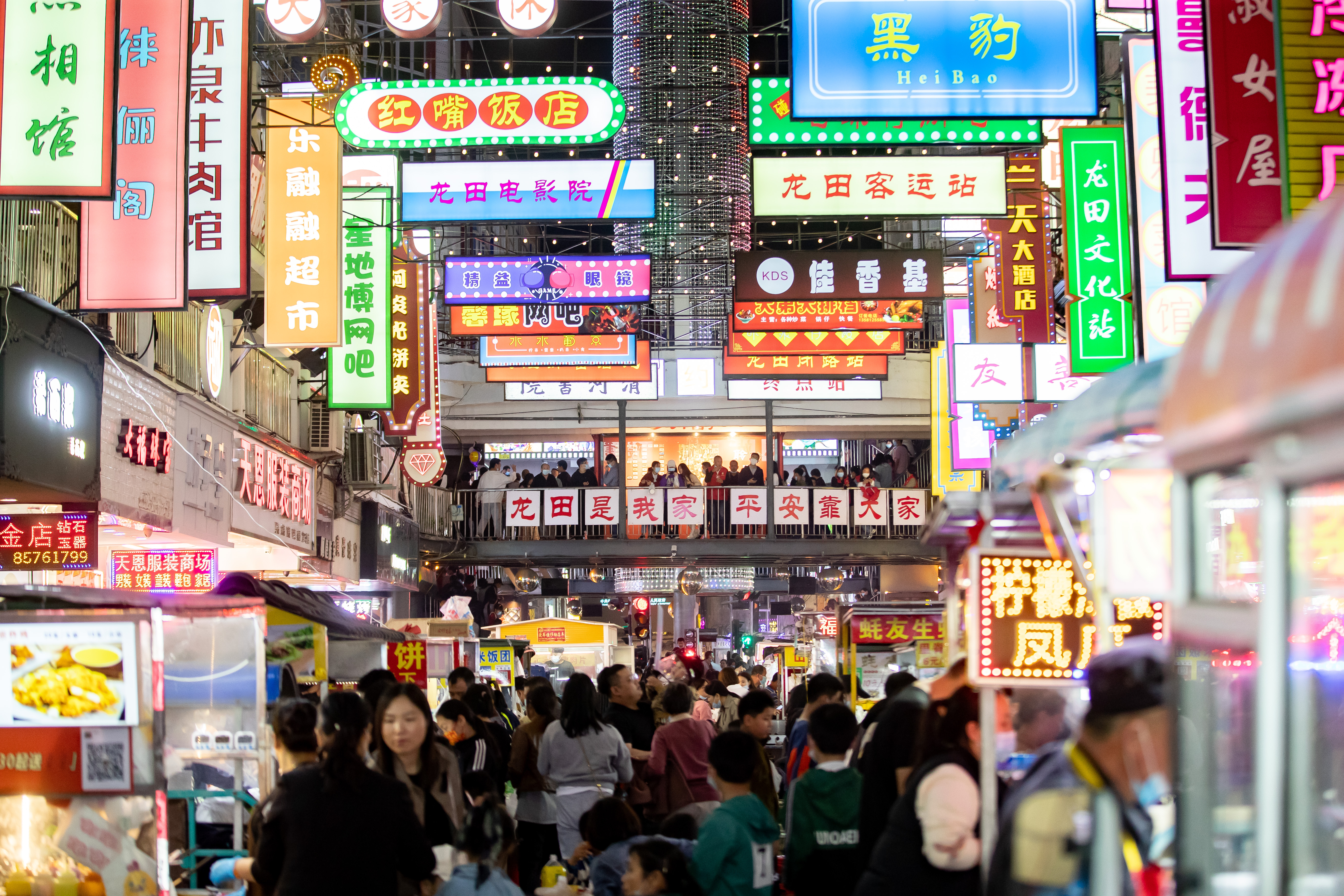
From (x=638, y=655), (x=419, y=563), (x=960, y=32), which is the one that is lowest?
(x=638, y=655)

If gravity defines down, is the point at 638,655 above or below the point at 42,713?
below

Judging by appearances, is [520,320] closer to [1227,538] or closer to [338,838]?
[338,838]

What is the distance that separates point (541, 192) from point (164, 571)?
580 cm

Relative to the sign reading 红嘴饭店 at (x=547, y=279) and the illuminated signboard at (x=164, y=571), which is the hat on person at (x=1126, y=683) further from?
the illuminated signboard at (x=164, y=571)

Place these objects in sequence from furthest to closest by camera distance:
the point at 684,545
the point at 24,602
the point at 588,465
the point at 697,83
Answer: the point at 588,465 < the point at 684,545 < the point at 697,83 < the point at 24,602

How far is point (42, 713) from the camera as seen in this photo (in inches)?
219

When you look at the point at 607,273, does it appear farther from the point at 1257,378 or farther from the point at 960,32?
the point at 1257,378

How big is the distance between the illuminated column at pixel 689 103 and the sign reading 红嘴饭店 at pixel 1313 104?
9544 millimetres

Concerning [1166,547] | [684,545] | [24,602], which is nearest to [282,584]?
[24,602]

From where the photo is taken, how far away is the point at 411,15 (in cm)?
1095

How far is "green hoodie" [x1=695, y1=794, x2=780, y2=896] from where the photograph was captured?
16.1 feet

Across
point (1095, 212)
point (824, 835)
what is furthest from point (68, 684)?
point (1095, 212)

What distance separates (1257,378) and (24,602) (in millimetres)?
5397

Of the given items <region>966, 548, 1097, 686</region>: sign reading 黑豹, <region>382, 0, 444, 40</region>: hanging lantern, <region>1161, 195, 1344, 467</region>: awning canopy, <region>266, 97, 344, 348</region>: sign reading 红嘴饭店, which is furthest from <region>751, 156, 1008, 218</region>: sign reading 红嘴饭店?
<region>1161, 195, 1344, 467</region>: awning canopy
